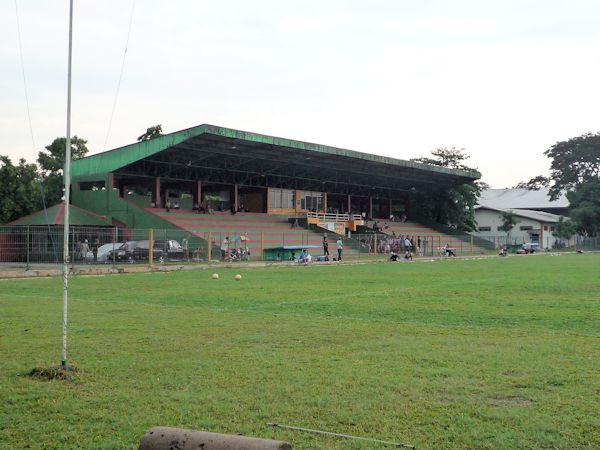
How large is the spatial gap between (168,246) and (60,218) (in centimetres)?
1094

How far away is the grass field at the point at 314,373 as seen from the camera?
5.36m

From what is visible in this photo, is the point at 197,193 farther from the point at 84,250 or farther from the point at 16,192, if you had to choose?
the point at 84,250

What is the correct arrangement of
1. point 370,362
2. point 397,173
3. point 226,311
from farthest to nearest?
1. point 397,173
2. point 226,311
3. point 370,362

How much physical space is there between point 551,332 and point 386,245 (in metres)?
44.8

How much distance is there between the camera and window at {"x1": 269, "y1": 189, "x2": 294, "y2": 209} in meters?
62.9

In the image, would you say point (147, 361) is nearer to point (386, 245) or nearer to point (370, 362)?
point (370, 362)

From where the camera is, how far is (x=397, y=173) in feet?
218

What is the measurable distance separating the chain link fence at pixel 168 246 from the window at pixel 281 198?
25.1 ft

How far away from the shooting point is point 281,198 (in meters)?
63.8

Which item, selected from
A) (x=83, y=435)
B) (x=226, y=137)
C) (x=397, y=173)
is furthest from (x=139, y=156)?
(x=83, y=435)

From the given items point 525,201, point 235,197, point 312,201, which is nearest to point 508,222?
point 525,201

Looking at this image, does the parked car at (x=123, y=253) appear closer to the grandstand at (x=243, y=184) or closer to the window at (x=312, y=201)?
the grandstand at (x=243, y=184)

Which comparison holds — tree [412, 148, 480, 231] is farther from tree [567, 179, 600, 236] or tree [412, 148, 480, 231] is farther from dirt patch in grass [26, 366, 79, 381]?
dirt patch in grass [26, 366, 79, 381]

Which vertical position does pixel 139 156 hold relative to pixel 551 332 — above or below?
above
